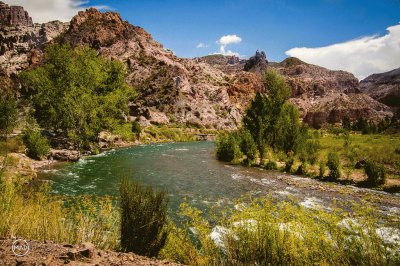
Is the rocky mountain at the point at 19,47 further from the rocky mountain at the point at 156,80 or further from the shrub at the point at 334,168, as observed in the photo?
the shrub at the point at 334,168

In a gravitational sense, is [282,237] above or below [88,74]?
below

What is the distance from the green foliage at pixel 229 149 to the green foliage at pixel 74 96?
1867 centimetres

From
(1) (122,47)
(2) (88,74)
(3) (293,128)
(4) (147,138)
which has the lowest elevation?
(4) (147,138)

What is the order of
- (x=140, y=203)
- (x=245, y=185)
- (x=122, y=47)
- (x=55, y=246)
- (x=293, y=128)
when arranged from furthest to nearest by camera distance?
(x=122, y=47)
(x=293, y=128)
(x=245, y=185)
(x=140, y=203)
(x=55, y=246)

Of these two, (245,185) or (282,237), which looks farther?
(245,185)

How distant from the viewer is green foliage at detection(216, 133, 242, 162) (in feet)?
135

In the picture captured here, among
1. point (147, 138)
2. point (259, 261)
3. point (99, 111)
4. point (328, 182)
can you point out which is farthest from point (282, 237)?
point (147, 138)

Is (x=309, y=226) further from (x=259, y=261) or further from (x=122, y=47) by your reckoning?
(x=122, y=47)

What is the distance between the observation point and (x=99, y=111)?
151ft

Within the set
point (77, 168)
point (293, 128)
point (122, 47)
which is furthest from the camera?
point (122, 47)

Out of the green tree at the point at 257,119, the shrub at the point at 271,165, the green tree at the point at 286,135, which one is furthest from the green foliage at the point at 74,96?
the green tree at the point at 286,135

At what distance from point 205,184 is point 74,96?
28396mm

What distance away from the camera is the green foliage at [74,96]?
42.5m

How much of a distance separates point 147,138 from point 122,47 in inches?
4302
